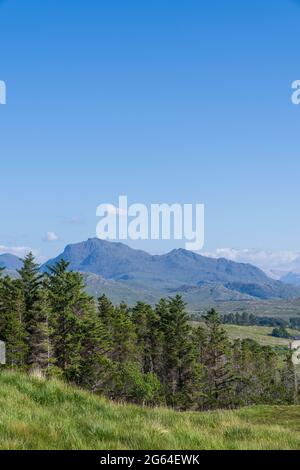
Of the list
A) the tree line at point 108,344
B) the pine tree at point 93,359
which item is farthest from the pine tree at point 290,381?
the pine tree at point 93,359

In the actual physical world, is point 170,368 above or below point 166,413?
below

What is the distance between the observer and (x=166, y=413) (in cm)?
1267

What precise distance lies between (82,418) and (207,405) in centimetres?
8030

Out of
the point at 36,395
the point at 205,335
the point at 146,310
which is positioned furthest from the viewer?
the point at 205,335

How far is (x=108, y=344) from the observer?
74.4m

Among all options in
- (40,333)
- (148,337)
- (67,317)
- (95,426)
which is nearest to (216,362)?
(148,337)

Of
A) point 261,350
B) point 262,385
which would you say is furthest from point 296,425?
point 261,350

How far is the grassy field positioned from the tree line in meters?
38.2

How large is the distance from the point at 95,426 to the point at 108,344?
66.7 metres

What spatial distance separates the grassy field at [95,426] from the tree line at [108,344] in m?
38.2

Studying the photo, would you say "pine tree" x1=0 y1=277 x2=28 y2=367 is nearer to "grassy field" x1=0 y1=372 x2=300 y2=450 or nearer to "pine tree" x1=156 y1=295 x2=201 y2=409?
"pine tree" x1=156 y1=295 x2=201 y2=409

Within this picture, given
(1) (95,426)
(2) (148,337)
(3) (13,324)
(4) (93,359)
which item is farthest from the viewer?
(2) (148,337)

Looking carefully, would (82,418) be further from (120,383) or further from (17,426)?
(120,383)

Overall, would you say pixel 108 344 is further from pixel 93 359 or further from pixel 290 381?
pixel 290 381
